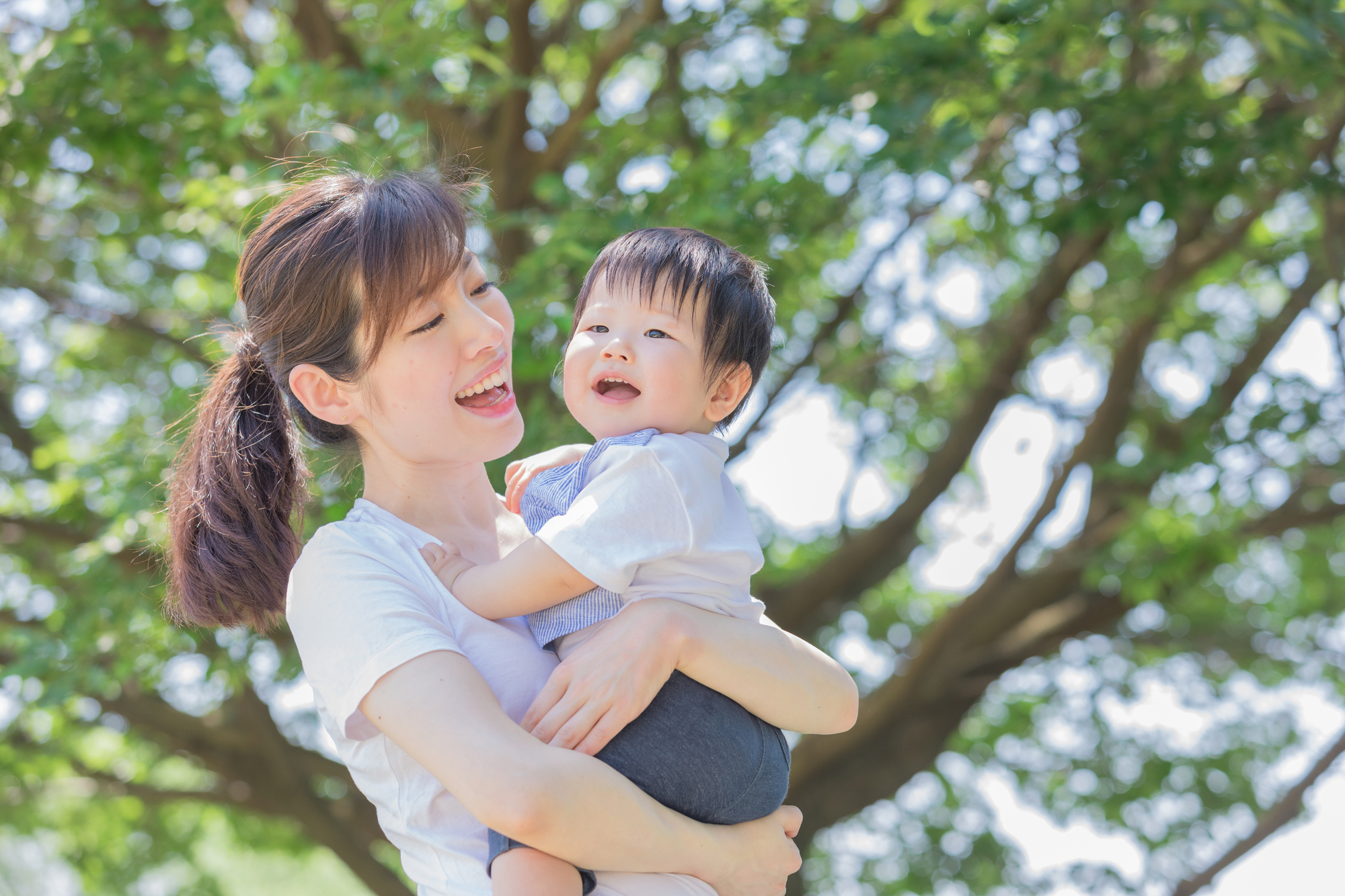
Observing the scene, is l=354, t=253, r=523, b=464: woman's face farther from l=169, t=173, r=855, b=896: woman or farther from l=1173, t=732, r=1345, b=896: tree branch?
l=1173, t=732, r=1345, b=896: tree branch

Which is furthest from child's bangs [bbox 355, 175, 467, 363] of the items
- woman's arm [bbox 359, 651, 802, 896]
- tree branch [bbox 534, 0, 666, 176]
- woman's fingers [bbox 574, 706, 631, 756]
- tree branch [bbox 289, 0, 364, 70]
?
tree branch [bbox 289, 0, 364, 70]

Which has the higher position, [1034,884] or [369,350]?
[369,350]

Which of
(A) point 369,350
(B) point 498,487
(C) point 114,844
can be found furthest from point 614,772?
(C) point 114,844

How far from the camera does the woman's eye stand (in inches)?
62.8

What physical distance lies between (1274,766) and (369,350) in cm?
666

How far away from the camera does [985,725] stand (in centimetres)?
711

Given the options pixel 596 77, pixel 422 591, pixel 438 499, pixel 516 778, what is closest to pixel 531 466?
pixel 438 499

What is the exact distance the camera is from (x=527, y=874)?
131 cm

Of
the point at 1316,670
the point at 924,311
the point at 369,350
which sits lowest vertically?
the point at 1316,670

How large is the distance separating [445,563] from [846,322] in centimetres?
442

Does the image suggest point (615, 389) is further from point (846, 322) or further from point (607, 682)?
point (846, 322)

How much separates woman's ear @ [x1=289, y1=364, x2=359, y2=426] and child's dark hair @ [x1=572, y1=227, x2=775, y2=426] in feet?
1.29

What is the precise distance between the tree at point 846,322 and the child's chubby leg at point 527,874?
100cm

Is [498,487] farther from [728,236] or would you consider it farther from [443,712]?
[443,712]
